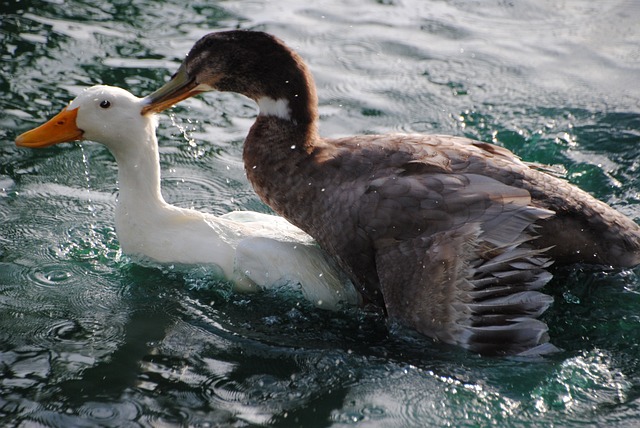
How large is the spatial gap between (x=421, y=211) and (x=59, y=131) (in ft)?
7.25

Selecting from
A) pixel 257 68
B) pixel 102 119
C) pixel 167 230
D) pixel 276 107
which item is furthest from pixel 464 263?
pixel 102 119

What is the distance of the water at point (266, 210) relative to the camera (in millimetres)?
4387

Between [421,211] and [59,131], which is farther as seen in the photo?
[59,131]

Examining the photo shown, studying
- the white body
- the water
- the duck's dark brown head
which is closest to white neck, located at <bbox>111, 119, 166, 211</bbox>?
the white body

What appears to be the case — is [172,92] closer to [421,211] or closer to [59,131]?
[59,131]

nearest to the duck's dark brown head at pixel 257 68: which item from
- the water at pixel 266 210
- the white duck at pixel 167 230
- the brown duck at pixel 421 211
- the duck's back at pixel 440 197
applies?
the brown duck at pixel 421 211

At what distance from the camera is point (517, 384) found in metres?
4.52

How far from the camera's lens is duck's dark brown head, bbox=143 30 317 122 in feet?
17.3

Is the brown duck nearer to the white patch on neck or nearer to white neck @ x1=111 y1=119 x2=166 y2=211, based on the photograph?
the white patch on neck

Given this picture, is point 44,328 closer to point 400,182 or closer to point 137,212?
point 137,212

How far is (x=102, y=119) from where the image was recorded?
17.6 ft

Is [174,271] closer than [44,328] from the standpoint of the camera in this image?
No

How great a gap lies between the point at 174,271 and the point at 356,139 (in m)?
1.32

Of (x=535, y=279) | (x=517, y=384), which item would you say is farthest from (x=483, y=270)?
(x=517, y=384)
